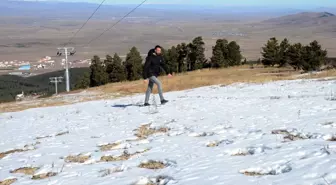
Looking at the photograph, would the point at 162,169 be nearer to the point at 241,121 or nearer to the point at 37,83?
the point at 241,121

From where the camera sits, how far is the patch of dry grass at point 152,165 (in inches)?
317

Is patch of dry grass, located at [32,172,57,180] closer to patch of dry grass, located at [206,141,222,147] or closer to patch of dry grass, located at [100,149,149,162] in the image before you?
patch of dry grass, located at [100,149,149,162]

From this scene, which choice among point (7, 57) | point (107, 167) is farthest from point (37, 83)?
point (107, 167)

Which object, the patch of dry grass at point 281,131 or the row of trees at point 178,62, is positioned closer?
the patch of dry grass at point 281,131

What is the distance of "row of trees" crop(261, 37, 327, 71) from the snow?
91.9ft

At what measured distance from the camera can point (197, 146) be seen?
374 inches

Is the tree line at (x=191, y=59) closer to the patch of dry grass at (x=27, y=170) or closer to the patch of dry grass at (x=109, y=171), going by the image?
the patch of dry grass at (x=27, y=170)

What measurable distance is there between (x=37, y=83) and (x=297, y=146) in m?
140

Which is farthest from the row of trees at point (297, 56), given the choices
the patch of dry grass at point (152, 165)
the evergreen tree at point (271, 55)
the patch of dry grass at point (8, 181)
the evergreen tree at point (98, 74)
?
the patch of dry grass at point (8, 181)

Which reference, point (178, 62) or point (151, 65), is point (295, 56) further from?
point (151, 65)

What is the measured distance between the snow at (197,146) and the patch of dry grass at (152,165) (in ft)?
0.44

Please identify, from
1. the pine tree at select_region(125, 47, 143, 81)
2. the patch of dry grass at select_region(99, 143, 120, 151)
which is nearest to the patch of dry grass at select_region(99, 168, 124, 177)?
the patch of dry grass at select_region(99, 143, 120, 151)

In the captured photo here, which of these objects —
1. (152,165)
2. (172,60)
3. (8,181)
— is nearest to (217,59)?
(172,60)

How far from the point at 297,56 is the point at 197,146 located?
130 feet
